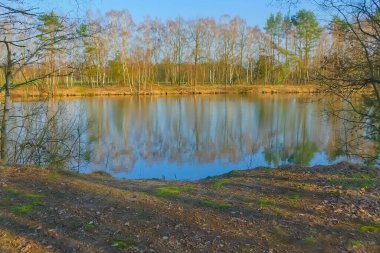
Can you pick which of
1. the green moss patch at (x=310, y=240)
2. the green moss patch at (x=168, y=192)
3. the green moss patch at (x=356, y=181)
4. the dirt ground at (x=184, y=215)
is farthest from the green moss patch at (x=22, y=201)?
the green moss patch at (x=356, y=181)

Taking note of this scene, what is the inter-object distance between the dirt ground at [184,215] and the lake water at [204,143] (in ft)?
10.1

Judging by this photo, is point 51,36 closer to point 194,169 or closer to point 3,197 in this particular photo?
point 3,197

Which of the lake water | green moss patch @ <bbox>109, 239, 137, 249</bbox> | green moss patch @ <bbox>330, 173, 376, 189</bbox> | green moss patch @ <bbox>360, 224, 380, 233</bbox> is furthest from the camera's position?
the lake water

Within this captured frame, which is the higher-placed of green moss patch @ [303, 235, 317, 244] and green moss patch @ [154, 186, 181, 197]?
green moss patch @ [154, 186, 181, 197]

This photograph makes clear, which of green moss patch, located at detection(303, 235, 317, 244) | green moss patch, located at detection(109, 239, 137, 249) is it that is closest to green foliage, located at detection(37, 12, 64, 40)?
green moss patch, located at detection(109, 239, 137, 249)

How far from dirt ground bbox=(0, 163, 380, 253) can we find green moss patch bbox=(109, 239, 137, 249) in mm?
11

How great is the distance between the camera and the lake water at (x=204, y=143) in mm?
12258

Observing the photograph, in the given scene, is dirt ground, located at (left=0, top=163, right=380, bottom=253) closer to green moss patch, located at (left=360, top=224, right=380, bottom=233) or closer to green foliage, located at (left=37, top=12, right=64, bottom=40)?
green moss patch, located at (left=360, top=224, right=380, bottom=233)

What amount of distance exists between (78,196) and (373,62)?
200 inches

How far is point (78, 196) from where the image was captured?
5441mm

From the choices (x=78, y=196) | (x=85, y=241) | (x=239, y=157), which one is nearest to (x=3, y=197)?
(x=78, y=196)

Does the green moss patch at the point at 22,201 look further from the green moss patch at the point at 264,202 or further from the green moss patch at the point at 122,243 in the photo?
the green moss patch at the point at 264,202

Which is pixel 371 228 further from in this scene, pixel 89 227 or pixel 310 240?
pixel 89 227

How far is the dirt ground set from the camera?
4141 millimetres
